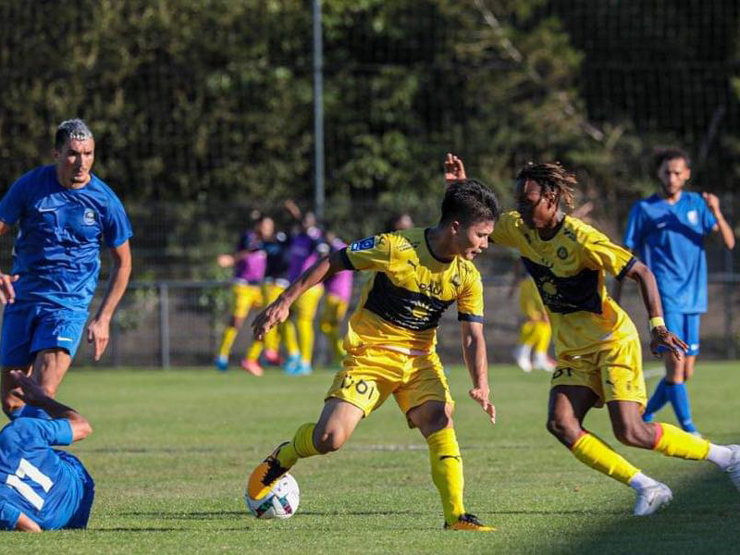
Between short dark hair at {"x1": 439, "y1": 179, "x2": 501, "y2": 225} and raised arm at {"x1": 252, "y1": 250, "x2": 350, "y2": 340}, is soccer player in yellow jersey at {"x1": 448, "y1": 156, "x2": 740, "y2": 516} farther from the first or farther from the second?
raised arm at {"x1": 252, "y1": 250, "x2": 350, "y2": 340}

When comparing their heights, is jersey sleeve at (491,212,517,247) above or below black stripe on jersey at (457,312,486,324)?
above

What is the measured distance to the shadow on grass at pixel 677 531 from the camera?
6.36 metres

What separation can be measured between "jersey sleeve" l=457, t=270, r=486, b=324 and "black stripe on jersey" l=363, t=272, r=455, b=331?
2.9 inches

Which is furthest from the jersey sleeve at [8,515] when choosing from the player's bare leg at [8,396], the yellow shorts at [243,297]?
the yellow shorts at [243,297]

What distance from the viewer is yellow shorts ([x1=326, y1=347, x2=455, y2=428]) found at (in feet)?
23.3

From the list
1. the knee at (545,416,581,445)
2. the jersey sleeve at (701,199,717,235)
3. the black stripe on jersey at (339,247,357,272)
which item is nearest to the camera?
the black stripe on jersey at (339,247,357,272)

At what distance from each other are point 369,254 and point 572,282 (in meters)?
1.28

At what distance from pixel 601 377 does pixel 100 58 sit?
21.5m

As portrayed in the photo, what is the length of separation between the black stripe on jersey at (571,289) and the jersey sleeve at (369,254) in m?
1.04

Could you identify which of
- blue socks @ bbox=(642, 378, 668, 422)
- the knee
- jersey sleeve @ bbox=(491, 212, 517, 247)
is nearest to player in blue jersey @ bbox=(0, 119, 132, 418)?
jersey sleeve @ bbox=(491, 212, 517, 247)

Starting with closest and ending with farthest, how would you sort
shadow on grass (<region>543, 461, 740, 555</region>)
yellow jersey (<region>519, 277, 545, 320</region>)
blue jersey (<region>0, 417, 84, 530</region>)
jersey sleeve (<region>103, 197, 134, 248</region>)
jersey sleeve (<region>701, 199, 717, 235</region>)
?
shadow on grass (<region>543, 461, 740, 555</region>) < blue jersey (<region>0, 417, 84, 530</region>) < jersey sleeve (<region>103, 197, 134, 248</region>) < jersey sleeve (<region>701, 199, 717, 235</region>) < yellow jersey (<region>519, 277, 545, 320</region>)

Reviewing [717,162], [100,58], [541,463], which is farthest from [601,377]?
Result: [717,162]

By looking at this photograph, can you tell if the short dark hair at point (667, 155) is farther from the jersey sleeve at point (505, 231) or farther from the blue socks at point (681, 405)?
the jersey sleeve at point (505, 231)

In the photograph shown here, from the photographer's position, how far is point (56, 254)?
8.52 m
